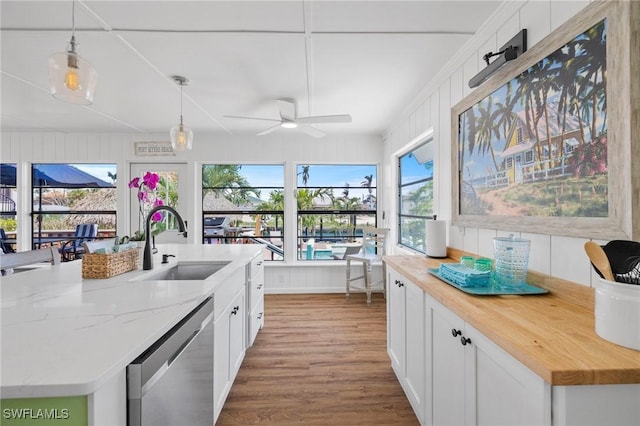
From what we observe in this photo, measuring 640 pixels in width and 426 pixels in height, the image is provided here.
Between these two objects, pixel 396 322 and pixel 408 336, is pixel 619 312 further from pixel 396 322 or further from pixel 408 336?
pixel 396 322

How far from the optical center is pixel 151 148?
433 centimetres

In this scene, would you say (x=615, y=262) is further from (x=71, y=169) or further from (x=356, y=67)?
(x=71, y=169)

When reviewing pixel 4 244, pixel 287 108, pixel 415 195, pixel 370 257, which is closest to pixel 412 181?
pixel 415 195

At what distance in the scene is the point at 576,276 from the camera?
1.20 meters

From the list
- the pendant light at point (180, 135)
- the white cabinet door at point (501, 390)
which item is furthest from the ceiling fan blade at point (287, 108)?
the white cabinet door at point (501, 390)

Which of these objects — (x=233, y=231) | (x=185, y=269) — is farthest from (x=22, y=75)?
(x=233, y=231)

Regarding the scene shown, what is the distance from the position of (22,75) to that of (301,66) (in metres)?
2.43

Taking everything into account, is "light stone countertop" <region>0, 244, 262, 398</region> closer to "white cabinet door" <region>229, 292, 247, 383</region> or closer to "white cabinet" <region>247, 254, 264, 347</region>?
"white cabinet door" <region>229, 292, 247, 383</region>

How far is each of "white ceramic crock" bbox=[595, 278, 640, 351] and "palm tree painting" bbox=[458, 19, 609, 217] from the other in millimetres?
443

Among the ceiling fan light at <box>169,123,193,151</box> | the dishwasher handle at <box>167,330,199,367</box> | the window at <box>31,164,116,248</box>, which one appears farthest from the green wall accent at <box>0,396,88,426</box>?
the window at <box>31,164,116,248</box>

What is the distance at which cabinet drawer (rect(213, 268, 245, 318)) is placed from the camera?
1512 mm

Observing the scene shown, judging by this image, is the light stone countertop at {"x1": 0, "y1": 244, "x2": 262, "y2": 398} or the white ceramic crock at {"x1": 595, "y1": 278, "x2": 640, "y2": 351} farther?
the white ceramic crock at {"x1": 595, "y1": 278, "x2": 640, "y2": 351}

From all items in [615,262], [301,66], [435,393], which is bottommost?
[435,393]

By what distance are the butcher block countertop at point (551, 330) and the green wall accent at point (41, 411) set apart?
109 centimetres
